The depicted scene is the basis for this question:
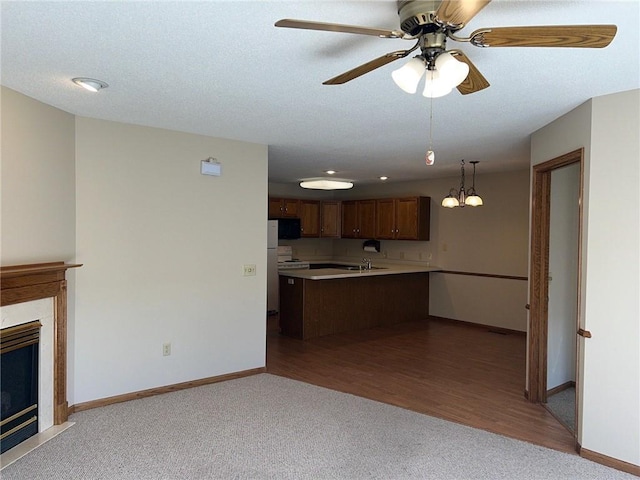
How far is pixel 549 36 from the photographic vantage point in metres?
1.51

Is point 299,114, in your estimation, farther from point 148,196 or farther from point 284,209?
point 284,209

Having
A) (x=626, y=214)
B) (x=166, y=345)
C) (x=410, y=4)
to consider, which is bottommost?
(x=166, y=345)

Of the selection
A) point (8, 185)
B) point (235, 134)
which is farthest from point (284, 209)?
point (8, 185)

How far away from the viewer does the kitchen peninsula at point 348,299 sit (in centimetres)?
612

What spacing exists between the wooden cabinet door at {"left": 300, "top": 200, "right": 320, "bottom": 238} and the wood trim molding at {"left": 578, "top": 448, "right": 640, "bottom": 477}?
241 inches

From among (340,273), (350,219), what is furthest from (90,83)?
(350,219)

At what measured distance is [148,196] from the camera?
385 centimetres

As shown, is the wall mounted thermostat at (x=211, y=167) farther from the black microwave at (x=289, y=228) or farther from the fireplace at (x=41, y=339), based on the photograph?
the black microwave at (x=289, y=228)

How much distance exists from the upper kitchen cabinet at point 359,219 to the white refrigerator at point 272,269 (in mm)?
1570

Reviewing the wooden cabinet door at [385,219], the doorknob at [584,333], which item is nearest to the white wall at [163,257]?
the doorknob at [584,333]

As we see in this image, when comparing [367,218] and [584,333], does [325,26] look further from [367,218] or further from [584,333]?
[367,218]

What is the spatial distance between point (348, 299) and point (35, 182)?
14.5 ft

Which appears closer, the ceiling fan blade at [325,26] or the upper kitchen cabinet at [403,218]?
the ceiling fan blade at [325,26]

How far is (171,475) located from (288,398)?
1.37 m
